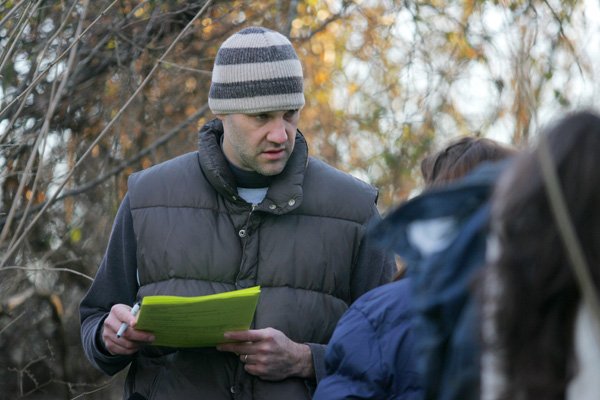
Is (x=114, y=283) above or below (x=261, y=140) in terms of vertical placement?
below

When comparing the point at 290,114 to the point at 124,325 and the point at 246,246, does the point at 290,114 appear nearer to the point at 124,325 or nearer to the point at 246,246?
the point at 246,246

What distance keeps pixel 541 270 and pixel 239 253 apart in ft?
6.12

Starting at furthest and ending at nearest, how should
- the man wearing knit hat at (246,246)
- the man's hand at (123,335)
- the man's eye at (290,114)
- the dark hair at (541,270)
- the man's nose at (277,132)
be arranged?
1. the man's eye at (290,114)
2. the man's nose at (277,132)
3. the man wearing knit hat at (246,246)
4. the man's hand at (123,335)
5. the dark hair at (541,270)

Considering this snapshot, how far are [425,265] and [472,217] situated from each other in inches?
4.5

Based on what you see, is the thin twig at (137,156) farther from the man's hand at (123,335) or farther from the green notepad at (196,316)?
the green notepad at (196,316)

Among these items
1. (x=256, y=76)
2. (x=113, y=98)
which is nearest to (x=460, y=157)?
(x=256, y=76)

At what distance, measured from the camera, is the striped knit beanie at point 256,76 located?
12.5 ft

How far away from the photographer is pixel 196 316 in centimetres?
325

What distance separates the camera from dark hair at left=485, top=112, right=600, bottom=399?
1.83 meters

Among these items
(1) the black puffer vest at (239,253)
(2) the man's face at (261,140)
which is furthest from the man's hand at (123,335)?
(2) the man's face at (261,140)

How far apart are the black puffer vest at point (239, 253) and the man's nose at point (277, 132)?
4.0 inches

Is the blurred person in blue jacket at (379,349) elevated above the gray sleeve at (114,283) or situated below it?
above

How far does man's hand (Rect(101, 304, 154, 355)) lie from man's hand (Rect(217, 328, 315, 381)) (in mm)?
228

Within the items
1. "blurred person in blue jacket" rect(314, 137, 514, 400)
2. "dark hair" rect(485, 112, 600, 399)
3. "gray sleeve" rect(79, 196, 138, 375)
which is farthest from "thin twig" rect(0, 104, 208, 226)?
"dark hair" rect(485, 112, 600, 399)
